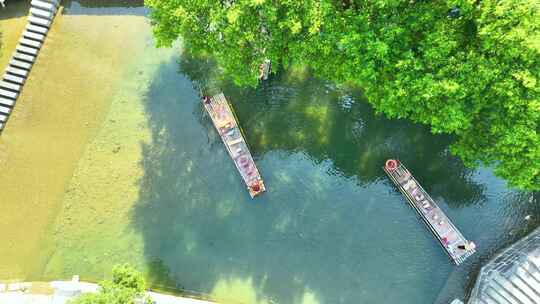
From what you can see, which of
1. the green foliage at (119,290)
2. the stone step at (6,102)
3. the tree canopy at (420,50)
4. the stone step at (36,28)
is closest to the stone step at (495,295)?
the tree canopy at (420,50)

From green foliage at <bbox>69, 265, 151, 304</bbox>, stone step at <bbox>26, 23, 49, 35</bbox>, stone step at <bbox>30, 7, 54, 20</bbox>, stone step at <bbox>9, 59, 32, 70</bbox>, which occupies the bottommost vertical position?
green foliage at <bbox>69, 265, 151, 304</bbox>

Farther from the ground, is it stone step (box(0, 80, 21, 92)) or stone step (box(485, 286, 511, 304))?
stone step (box(0, 80, 21, 92))

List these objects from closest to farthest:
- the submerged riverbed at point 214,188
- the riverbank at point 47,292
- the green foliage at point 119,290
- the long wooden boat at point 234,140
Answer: the green foliage at point 119,290 < the riverbank at point 47,292 < the submerged riverbed at point 214,188 < the long wooden boat at point 234,140

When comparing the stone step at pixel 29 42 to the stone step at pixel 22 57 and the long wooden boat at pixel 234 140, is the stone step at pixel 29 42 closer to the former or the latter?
the stone step at pixel 22 57

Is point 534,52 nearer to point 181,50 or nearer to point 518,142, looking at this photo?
point 518,142

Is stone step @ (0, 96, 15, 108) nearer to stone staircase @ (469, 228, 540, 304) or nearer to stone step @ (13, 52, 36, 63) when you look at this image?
stone step @ (13, 52, 36, 63)

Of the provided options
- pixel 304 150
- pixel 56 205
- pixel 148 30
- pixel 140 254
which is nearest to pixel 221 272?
pixel 140 254

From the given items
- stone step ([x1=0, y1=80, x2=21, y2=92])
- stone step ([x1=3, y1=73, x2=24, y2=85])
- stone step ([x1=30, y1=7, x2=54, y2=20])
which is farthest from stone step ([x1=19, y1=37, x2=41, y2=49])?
stone step ([x1=0, y1=80, x2=21, y2=92])
